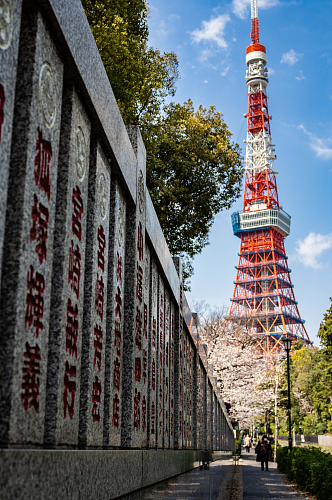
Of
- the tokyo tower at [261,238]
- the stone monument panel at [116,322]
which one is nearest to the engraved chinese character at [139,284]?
the stone monument panel at [116,322]

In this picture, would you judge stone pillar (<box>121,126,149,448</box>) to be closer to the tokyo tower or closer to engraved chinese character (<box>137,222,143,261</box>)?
engraved chinese character (<box>137,222,143,261</box>)

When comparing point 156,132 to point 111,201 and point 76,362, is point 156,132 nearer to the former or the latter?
point 111,201

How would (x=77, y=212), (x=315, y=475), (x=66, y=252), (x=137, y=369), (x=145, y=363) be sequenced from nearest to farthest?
(x=66, y=252) → (x=77, y=212) → (x=137, y=369) → (x=145, y=363) → (x=315, y=475)

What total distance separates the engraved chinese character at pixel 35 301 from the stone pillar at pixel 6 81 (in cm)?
34

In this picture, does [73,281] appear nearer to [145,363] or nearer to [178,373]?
[145,363]

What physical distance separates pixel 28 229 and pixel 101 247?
5.22 feet

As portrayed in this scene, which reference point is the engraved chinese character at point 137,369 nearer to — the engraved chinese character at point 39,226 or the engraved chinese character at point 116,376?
the engraved chinese character at point 116,376

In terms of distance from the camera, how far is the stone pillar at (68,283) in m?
2.79

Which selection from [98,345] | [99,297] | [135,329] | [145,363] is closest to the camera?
[98,345]

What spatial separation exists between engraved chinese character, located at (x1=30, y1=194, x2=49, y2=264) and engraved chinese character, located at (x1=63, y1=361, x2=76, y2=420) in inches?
30.3

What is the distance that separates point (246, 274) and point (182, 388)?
68.5m

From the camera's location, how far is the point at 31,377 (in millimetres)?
2416

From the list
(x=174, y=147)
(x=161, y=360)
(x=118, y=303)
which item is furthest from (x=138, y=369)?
(x=174, y=147)

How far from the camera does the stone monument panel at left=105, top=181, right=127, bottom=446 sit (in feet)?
13.9
